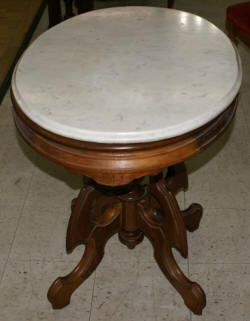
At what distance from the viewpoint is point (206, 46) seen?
140 centimetres

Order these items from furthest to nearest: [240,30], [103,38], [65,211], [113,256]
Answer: [240,30]
[65,211]
[113,256]
[103,38]

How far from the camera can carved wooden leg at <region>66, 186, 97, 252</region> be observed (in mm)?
1571

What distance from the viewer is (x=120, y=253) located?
1794mm

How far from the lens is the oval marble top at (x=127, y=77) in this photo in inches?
42.7

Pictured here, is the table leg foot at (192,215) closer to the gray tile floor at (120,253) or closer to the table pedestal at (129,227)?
the gray tile floor at (120,253)

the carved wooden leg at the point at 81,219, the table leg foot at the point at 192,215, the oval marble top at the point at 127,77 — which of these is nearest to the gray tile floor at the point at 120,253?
the table leg foot at the point at 192,215

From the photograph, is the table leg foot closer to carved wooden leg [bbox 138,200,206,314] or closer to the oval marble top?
carved wooden leg [bbox 138,200,206,314]

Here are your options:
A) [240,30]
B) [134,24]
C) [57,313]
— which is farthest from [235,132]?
[57,313]

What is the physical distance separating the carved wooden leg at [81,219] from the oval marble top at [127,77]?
45 centimetres

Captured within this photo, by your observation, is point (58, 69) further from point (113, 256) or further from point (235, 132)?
point (235, 132)

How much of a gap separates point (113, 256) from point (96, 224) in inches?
9.5

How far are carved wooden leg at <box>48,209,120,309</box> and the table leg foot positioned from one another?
1.05ft

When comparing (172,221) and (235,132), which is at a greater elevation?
(172,221)

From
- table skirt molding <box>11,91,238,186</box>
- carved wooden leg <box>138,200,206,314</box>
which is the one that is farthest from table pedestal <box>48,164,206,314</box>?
table skirt molding <box>11,91,238,186</box>
